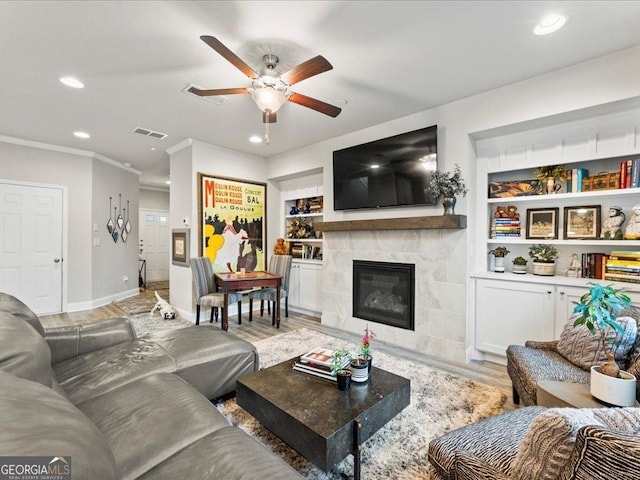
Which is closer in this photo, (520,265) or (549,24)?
(549,24)

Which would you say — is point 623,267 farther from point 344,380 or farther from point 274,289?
point 274,289

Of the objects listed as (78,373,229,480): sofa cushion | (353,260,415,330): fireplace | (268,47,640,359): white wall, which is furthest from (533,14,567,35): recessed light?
(78,373,229,480): sofa cushion

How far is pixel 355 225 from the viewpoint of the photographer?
385 cm

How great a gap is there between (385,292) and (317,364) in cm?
198

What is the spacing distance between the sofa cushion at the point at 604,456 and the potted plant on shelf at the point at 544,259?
2738 millimetres

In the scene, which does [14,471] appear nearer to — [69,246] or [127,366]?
[127,366]

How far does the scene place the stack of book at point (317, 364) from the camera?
6.16ft

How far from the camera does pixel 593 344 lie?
1865mm

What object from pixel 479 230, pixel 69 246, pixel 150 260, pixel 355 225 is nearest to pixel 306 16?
pixel 355 225

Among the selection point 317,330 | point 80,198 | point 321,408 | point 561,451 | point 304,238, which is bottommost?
point 317,330

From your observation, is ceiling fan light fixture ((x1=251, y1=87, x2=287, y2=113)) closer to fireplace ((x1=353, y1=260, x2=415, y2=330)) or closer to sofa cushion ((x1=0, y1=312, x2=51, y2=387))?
sofa cushion ((x1=0, y1=312, x2=51, y2=387))

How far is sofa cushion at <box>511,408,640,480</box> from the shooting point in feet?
2.26

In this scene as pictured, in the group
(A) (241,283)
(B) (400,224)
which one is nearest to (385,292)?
(B) (400,224)

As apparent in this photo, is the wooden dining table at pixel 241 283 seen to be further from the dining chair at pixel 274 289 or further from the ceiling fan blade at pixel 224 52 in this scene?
the ceiling fan blade at pixel 224 52
